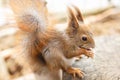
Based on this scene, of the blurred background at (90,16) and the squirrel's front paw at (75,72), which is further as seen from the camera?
the blurred background at (90,16)

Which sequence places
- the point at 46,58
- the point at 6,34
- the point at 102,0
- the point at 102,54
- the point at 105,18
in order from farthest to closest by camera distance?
the point at 102,0, the point at 105,18, the point at 6,34, the point at 102,54, the point at 46,58

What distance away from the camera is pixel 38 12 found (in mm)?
1648

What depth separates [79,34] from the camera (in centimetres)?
162

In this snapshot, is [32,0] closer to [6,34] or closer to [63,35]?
[63,35]

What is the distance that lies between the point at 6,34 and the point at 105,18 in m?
0.99

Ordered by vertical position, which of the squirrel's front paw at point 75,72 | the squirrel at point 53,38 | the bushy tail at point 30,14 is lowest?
the squirrel's front paw at point 75,72

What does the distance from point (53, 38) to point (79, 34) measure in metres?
0.12

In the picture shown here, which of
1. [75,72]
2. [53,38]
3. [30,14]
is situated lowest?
[75,72]

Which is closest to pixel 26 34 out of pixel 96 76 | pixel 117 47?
pixel 96 76

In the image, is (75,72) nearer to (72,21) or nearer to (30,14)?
(72,21)

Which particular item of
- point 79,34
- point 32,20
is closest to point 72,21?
point 79,34

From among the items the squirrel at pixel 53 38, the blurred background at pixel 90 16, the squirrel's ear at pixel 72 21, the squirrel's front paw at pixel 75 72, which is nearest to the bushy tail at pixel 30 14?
the squirrel at pixel 53 38

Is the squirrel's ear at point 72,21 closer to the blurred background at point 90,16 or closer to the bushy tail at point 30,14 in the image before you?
the bushy tail at point 30,14

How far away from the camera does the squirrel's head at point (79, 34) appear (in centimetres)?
158
